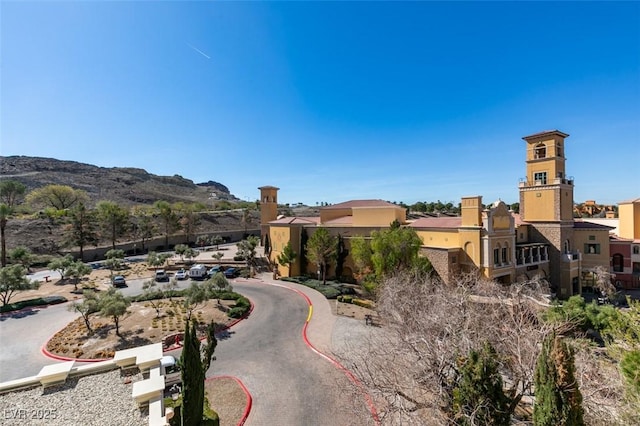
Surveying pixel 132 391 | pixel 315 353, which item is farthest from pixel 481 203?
pixel 132 391

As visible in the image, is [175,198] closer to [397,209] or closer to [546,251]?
[397,209]

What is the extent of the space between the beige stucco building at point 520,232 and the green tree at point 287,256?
873mm

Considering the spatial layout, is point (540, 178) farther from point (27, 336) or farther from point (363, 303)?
point (27, 336)

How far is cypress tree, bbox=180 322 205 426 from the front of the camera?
9.13 metres

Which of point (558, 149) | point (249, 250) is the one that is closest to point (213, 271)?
point (249, 250)

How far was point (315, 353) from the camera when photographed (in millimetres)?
18281

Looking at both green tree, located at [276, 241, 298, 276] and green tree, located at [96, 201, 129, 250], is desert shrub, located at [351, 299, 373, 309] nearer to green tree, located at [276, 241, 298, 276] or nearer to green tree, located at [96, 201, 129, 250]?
green tree, located at [276, 241, 298, 276]

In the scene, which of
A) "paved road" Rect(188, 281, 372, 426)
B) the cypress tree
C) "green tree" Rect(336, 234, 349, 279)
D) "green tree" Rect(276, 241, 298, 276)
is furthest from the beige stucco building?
the cypress tree

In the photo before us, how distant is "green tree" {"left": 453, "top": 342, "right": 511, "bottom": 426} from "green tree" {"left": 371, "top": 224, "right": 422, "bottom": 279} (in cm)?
1639

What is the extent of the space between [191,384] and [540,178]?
40.9 metres

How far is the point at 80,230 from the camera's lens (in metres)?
48.2

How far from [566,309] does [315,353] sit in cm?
1852

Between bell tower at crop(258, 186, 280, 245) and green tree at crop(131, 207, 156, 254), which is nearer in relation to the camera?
bell tower at crop(258, 186, 280, 245)

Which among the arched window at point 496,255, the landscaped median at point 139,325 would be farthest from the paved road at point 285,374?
the arched window at point 496,255
